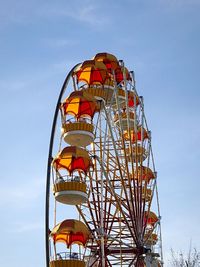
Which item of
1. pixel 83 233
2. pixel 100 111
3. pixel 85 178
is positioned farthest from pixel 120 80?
pixel 83 233

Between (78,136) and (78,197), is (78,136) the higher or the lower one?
the higher one

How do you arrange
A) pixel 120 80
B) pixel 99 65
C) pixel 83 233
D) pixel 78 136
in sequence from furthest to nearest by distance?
pixel 120 80
pixel 99 65
pixel 78 136
pixel 83 233

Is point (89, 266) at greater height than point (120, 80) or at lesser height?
lesser

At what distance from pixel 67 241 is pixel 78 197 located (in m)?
2.00

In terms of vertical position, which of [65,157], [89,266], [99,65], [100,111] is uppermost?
[99,65]

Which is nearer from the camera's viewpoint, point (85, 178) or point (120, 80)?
point (85, 178)

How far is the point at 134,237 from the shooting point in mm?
29422

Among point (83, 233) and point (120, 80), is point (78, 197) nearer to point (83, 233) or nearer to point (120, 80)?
point (83, 233)

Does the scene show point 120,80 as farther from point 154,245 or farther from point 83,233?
point 83,233

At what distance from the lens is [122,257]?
29484 millimetres

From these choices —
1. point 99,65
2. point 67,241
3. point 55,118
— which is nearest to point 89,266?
point 67,241

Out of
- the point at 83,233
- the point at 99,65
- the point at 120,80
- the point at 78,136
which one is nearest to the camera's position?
the point at 83,233

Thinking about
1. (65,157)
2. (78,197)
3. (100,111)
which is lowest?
(78,197)

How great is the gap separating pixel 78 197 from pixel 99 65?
353 inches
